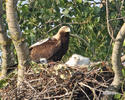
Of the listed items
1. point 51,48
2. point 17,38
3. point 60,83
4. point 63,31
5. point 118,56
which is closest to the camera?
point 118,56

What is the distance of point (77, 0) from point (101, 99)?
1845 millimetres

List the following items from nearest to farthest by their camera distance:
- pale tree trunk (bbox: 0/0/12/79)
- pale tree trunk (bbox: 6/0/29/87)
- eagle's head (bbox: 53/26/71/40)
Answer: pale tree trunk (bbox: 6/0/29/87)
pale tree trunk (bbox: 0/0/12/79)
eagle's head (bbox: 53/26/71/40)

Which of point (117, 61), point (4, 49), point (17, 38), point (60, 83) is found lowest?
point (60, 83)

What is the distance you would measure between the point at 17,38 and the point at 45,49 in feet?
5.85

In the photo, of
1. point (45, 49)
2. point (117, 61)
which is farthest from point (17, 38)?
point (45, 49)

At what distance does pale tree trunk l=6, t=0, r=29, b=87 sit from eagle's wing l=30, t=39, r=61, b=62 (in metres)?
1.38

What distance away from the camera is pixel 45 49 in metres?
6.87

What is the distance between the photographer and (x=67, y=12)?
19.9ft

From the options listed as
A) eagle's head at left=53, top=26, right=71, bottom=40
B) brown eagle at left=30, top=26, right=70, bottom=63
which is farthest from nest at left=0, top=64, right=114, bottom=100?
eagle's head at left=53, top=26, right=71, bottom=40

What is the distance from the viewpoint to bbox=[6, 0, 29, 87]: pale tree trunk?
5.00 meters

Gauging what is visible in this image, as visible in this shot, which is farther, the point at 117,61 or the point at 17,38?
the point at 17,38

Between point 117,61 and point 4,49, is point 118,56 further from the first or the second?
point 4,49

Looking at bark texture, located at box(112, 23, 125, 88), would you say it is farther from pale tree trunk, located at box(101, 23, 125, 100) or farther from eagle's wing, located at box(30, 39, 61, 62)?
eagle's wing, located at box(30, 39, 61, 62)

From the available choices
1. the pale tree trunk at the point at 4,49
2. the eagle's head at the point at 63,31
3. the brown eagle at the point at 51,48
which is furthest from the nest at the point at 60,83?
the eagle's head at the point at 63,31
